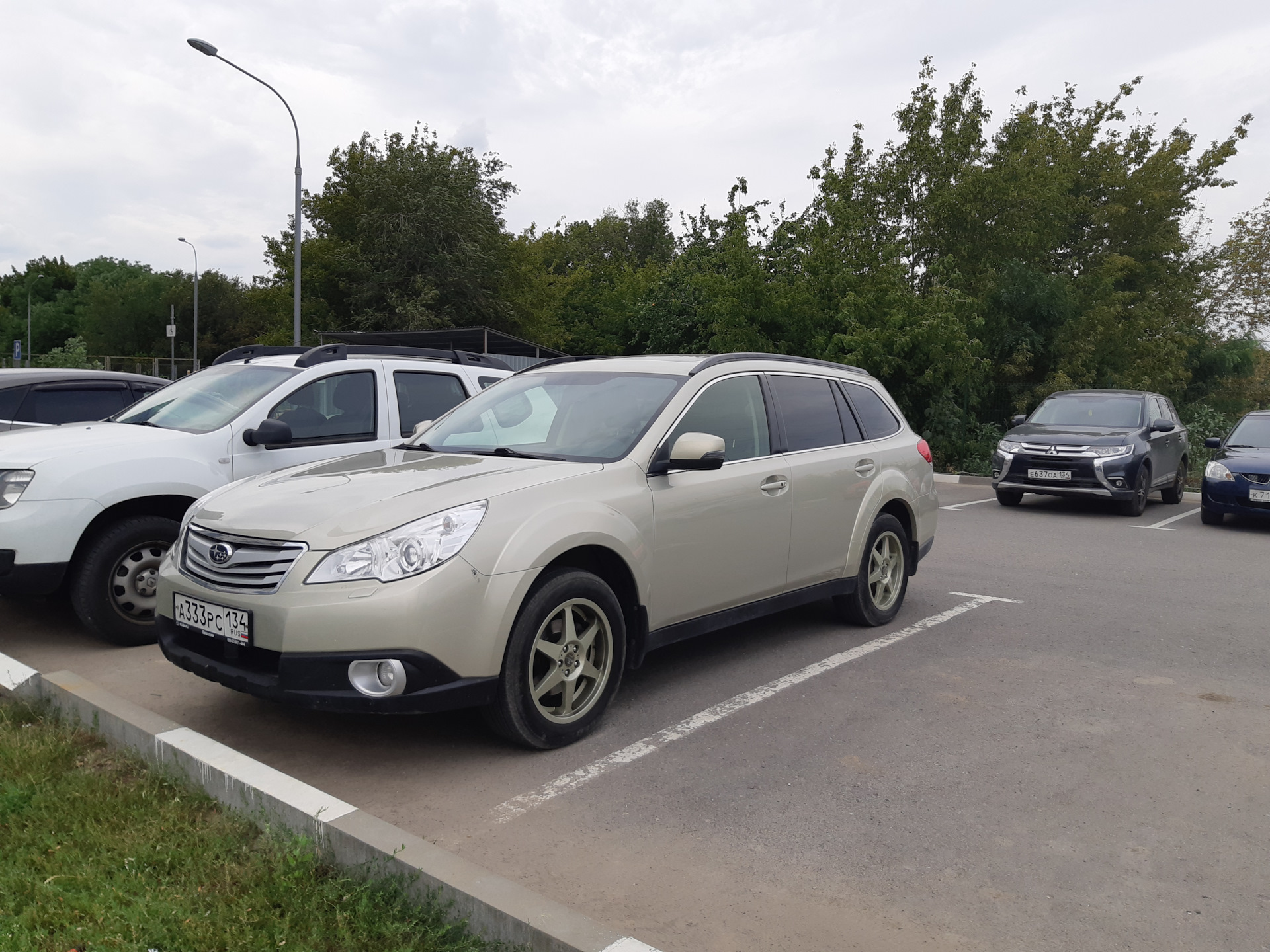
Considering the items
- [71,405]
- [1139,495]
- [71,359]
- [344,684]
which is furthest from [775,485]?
[71,359]

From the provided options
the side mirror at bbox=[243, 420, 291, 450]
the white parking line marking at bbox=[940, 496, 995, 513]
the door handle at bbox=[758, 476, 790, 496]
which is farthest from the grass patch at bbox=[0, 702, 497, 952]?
the white parking line marking at bbox=[940, 496, 995, 513]

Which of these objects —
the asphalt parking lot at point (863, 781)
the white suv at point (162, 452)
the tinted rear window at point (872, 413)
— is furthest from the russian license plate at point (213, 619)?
the tinted rear window at point (872, 413)

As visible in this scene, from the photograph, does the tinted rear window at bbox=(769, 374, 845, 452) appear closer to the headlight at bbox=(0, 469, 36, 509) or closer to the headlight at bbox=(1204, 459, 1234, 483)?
the headlight at bbox=(0, 469, 36, 509)

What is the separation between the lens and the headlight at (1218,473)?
12.2 m

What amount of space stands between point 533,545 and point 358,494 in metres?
0.76

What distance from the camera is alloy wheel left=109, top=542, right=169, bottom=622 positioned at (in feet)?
18.6

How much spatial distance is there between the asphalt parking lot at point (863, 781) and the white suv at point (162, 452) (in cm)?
49

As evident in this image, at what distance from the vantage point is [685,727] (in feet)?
15.0

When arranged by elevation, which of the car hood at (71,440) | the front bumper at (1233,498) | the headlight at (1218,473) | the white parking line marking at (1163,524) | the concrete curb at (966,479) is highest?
the car hood at (71,440)

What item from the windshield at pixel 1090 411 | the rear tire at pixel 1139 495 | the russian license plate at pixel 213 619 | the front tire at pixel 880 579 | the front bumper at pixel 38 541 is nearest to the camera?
the russian license plate at pixel 213 619

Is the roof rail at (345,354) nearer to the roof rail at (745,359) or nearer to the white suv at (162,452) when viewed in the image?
the white suv at (162,452)

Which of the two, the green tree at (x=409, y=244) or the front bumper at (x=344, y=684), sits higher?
the green tree at (x=409, y=244)

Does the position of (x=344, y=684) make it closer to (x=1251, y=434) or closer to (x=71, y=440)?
(x=71, y=440)

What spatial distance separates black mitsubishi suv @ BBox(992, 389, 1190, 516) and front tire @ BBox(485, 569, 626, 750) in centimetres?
1046
